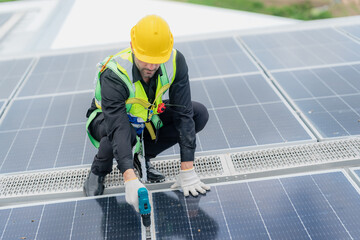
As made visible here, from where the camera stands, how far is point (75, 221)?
10.8 feet

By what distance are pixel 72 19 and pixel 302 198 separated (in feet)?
26.8

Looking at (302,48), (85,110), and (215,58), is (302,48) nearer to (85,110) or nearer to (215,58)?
(215,58)

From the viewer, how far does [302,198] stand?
3.37 meters

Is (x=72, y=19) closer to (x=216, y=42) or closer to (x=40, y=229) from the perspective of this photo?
(x=216, y=42)

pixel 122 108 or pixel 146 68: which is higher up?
pixel 146 68

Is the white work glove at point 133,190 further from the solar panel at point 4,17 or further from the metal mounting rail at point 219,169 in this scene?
the solar panel at point 4,17

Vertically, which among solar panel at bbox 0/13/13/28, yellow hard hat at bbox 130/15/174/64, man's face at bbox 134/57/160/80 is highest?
yellow hard hat at bbox 130/15/174/64

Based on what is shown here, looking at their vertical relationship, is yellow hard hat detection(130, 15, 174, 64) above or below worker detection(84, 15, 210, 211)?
above

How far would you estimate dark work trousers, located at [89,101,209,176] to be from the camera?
350 cm

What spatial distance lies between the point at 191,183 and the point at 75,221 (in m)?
1.20

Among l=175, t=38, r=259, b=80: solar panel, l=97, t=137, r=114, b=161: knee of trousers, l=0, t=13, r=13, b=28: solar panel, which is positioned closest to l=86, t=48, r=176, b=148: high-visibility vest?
l=97, t=137, r=114, b=161: knee of trousers

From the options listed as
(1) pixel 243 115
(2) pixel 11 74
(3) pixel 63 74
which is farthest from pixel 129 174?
(2) pixel 11 74

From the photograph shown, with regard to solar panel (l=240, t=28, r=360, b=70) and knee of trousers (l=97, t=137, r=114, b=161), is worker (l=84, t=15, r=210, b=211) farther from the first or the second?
solar panel (l=240, t=28, r=360, b=70)

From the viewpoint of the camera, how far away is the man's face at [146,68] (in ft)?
10.5
